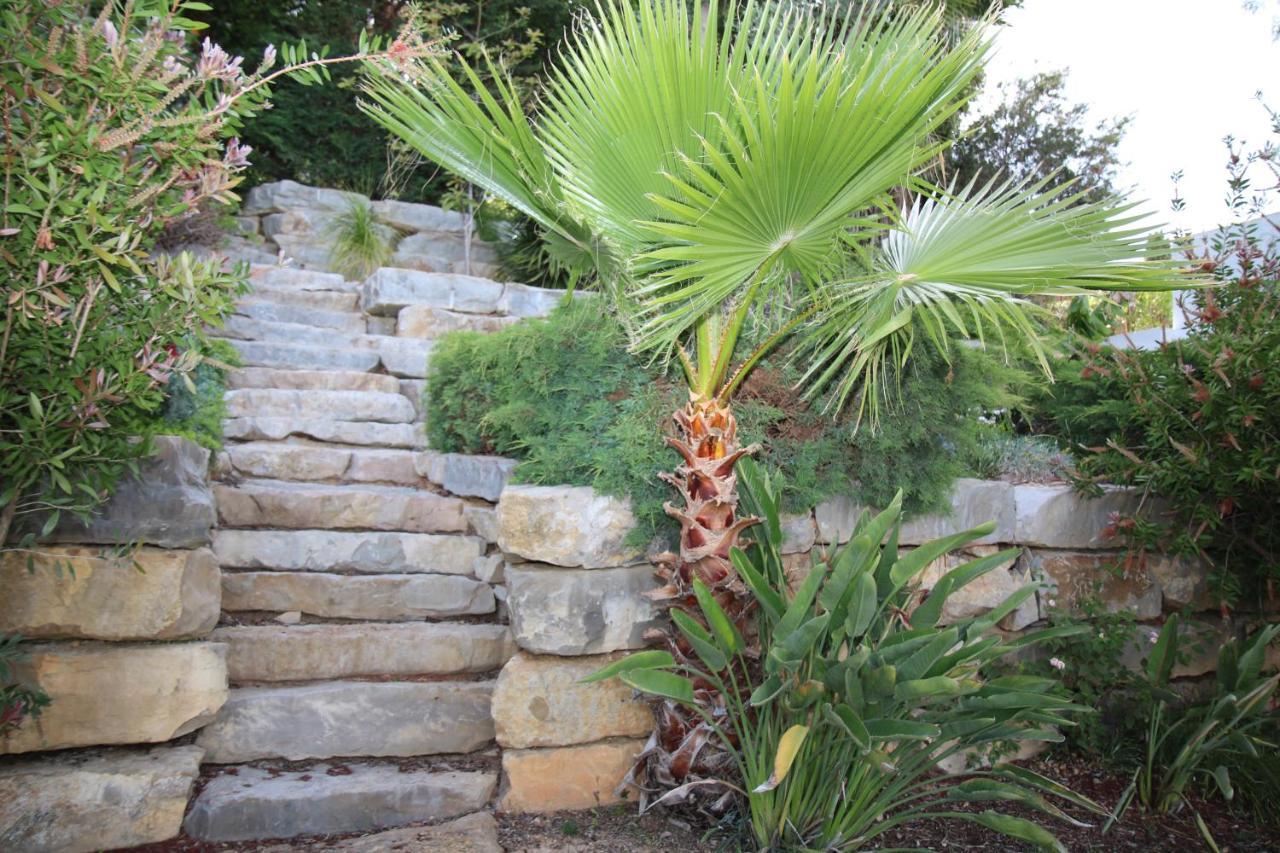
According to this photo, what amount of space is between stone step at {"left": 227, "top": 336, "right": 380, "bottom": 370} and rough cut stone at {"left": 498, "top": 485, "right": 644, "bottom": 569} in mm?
3464

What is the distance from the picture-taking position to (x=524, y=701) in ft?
10.2

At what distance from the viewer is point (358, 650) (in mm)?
3643

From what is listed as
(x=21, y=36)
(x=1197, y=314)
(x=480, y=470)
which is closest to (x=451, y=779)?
(x=480, y=470)

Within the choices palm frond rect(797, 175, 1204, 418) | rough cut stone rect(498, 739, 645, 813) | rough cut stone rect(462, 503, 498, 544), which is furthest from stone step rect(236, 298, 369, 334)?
palm frond rect(797, 175, 1204, 418)

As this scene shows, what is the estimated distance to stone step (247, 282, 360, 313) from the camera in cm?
705

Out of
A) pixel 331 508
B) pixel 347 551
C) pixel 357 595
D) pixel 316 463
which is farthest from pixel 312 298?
pixel 357 595

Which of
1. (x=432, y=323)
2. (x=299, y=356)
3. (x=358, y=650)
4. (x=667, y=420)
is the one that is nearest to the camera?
(x=667, y=420)

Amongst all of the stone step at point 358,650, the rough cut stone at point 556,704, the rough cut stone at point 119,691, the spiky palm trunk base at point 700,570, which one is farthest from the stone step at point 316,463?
the spiky palm trunk base at point 700,570

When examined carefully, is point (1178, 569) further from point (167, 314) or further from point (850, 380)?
point (167, 314)

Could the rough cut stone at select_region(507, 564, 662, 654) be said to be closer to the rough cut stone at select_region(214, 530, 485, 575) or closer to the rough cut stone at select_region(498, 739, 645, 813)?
the rough cut stone at select_region(498, 739, 645, 813)

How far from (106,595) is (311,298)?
15.8 feet

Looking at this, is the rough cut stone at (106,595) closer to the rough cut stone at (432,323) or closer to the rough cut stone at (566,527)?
the rough cut stone at (566,527)

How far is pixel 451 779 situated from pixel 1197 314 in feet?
11.8

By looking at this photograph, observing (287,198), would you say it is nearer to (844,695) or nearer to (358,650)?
(358,650)
